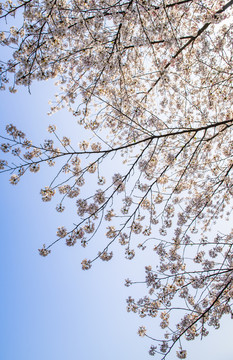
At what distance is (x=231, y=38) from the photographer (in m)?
6.00

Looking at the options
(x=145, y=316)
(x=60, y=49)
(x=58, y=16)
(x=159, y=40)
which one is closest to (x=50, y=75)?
(x=60, y=49)

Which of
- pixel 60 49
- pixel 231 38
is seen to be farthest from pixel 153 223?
pixel 231 38

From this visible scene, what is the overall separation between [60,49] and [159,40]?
8.23ft

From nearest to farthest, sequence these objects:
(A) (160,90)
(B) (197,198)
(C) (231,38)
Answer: (B) (197,198) < (C) (231,38) < (A) (160,90)

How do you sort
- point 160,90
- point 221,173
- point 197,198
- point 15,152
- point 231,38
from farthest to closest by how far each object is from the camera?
point 160,90 < point 231,38 < point 197,198 < point 221,173 < point 15,152

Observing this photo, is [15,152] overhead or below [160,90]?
below

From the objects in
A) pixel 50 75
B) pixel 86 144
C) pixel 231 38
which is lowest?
pixel 86 144

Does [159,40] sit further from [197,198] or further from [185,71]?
[197,198]

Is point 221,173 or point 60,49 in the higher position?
point 60,49

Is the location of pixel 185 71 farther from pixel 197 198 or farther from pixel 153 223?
pixel 153 223

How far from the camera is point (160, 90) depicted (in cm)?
664

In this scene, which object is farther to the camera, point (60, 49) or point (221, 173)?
point (60, 49)

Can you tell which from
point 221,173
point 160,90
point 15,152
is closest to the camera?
point 15,152

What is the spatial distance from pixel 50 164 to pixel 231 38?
5494 millimetres
